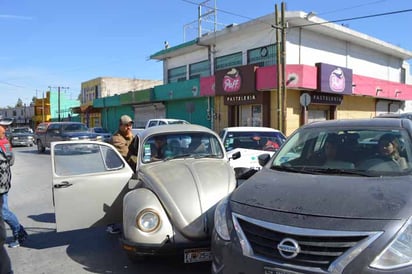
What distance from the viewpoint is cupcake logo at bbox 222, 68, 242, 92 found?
72.7 ft

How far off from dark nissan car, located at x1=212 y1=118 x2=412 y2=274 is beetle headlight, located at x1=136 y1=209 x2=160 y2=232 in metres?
1.04

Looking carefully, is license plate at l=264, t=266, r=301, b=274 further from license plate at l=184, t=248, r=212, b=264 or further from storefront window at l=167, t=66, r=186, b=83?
storefront window at l=167, t=66, r=186, b=83

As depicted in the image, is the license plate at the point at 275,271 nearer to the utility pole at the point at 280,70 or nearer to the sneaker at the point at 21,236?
the sneaker at the point at 21,236

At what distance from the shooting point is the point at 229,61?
1070 inches

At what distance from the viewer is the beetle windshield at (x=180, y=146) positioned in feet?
18.5

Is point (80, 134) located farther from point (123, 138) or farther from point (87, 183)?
point (87, 183)

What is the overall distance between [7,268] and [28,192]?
6843 millimetres

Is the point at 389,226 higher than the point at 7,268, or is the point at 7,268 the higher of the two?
the point at 389,226

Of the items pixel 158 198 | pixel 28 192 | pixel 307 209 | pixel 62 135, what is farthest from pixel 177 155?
pixel 62 135

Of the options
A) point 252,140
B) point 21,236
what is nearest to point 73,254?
point 21,236

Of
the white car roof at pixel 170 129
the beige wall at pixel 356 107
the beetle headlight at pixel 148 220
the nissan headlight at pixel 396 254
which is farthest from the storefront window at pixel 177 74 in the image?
the nissan headlight at pixel 396 254

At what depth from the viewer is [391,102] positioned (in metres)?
31.3

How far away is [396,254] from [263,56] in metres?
22.8

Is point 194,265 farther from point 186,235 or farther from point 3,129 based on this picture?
point 3,129
